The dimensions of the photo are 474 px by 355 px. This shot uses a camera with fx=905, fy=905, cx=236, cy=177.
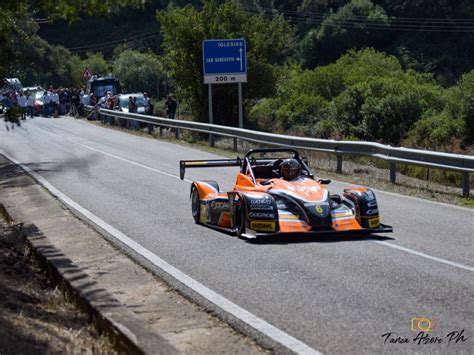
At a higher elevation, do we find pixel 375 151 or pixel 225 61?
pixel 225 61

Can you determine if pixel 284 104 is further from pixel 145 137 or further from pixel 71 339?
pixel 71 339

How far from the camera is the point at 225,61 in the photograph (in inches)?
1219

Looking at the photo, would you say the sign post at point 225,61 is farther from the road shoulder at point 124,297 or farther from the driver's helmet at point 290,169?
the driver's helmet at point 290,169

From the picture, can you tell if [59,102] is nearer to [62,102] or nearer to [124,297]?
[62,102]

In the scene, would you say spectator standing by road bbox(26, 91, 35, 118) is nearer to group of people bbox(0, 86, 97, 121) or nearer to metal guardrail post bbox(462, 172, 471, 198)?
group of people bbox(0, 86, 97, 121)

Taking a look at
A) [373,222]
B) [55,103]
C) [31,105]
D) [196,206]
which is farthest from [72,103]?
[373,222]

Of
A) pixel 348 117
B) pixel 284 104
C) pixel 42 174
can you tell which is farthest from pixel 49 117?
pixel 42 174

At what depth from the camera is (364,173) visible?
70.4 feet

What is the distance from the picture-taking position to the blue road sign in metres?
30.8

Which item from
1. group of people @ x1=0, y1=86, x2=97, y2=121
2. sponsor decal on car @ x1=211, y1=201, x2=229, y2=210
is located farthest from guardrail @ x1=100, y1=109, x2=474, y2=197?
group of people @ x1=0, y1=86, x2=97, y2=121

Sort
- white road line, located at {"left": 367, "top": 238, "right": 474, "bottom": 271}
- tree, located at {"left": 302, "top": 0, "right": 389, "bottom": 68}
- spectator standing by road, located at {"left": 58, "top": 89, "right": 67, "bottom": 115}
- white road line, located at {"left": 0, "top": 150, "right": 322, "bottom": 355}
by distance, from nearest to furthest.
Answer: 1. white road line, located at {"left": 0, "top": 150, "right": 322, "bottom": 355}
2. white road line, located at {"left": 367, "top": 238, "right": 474, "bottom": 271}
3. spectator standing by road, located at {"left": 58, "top": 89, "right": 67, "bottom": 115}
4. tree, located at {"left": 302, "top": 0, "right": 389, "bottom": 68}

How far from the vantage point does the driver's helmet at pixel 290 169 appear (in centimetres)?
1274

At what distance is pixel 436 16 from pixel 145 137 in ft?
170

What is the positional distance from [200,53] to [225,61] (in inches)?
262
